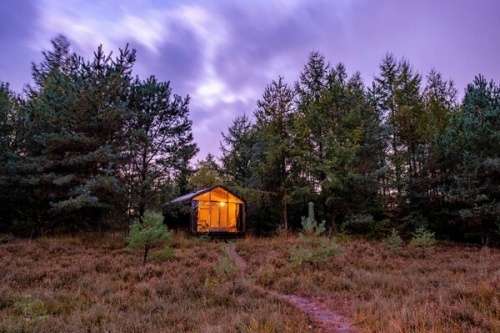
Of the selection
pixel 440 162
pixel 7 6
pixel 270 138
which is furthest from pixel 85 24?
pixel 440 162

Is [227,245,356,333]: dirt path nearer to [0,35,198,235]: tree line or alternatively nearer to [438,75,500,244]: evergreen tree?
[0,35,198,235]: tree line

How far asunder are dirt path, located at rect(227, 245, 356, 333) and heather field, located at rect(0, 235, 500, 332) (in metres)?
0.06

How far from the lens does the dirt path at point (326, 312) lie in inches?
181

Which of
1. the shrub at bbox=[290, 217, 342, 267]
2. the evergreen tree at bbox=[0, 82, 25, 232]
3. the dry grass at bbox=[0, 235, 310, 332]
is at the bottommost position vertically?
the dry grass at bbox=[0, 235, 310, 332]

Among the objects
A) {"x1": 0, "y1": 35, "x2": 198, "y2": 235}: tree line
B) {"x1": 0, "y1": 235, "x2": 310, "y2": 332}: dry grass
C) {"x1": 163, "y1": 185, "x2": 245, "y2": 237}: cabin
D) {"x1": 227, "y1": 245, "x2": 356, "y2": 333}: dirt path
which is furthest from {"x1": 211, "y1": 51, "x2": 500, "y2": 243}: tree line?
{"x1": 227, "y1": 245, "x2": 356, "y2": 333}: dirt path

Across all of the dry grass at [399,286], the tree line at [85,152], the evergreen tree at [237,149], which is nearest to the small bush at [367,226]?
the dry grass at [399,286]

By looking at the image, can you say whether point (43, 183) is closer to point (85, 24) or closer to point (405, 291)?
point (85, 24)

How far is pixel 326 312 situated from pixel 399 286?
236 centimetres

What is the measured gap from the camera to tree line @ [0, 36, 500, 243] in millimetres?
13625

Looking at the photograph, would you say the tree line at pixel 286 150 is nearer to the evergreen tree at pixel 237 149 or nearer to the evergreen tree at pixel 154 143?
the evergreen tree at pixel 154 143

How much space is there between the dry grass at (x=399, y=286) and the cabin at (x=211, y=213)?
5.59 metres

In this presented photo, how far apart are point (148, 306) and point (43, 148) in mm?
12196

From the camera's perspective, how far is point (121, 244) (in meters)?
12.6

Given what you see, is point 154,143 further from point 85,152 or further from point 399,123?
point 399,123
